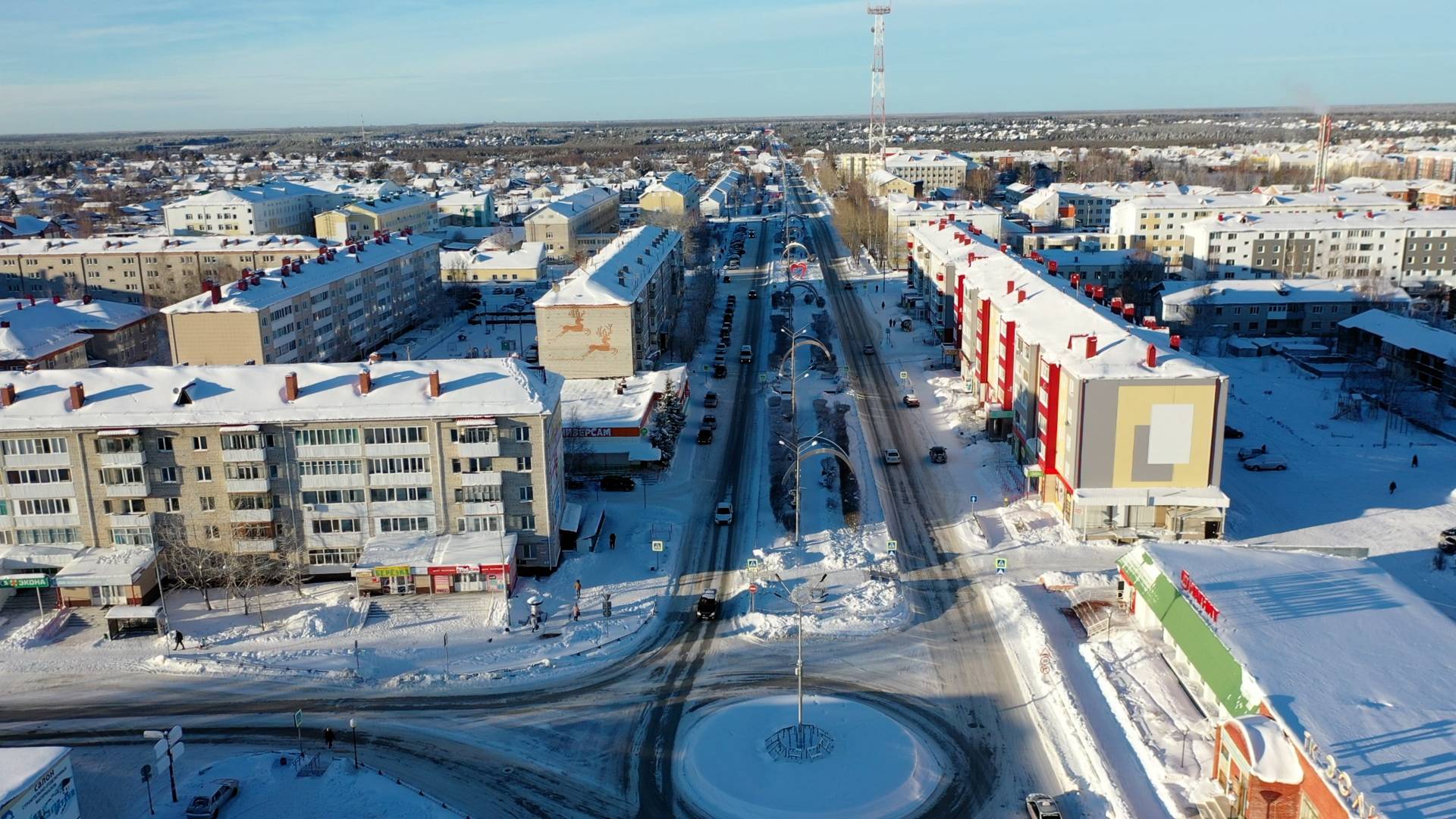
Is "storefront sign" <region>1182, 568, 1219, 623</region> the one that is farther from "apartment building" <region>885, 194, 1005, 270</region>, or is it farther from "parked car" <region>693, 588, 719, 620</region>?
"apartment building" <region>885, 194, 1005, 270</region>

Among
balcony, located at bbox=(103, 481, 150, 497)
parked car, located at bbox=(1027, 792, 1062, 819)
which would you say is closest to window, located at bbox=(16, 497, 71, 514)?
balcony, located at bbox=(103, 481, 150, 497)

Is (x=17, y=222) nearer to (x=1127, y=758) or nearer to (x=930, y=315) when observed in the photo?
(x=930, y=315)

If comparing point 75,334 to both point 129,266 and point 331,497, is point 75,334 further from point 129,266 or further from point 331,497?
point 331,497

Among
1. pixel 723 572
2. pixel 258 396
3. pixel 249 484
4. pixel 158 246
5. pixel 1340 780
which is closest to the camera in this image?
pixel 1340 780

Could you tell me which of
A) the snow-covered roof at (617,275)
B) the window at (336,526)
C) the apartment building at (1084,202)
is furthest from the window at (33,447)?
the apartment building at (1084,202)

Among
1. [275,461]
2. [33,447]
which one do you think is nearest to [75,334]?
[33,447]

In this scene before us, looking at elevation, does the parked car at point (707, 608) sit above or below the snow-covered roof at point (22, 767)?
below

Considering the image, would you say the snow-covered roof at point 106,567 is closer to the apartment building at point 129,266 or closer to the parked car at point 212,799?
the parked car at point 212,799
